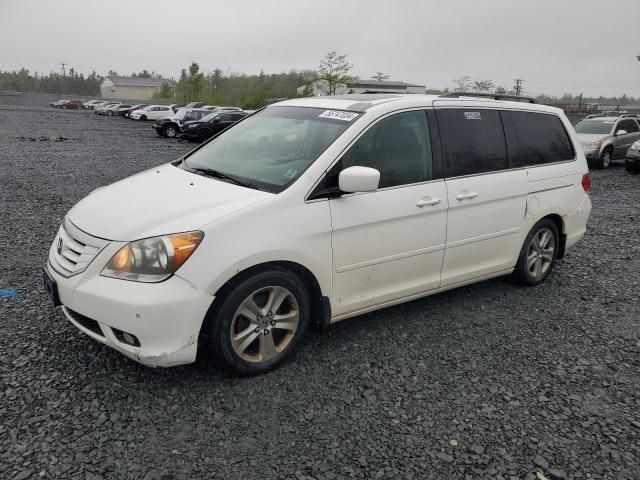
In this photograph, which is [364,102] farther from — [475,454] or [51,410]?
[51,410]

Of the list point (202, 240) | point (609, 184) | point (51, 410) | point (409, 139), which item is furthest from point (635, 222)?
point (51, 410)

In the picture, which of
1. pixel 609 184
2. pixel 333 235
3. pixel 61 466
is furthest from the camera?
pixel 609 184

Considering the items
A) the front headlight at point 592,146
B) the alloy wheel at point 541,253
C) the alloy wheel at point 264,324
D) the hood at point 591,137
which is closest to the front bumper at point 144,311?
the alloy wheel at point 264,324

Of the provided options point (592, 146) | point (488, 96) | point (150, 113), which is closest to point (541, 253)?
point (488, 96)

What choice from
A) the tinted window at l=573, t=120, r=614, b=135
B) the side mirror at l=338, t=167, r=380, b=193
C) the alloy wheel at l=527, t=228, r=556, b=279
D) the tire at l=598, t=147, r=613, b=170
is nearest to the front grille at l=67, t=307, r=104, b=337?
the side mirror at l=338, t=167, r=380, b=193

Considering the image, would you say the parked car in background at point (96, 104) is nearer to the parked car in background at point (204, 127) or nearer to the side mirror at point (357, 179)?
the parked car in background at point (204, 127)

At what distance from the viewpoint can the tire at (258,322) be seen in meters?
3.11

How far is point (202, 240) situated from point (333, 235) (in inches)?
35.2

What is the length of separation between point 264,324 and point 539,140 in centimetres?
326

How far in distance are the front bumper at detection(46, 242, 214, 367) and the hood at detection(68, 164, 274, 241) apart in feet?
0.62

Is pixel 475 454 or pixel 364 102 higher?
pixel 364 102

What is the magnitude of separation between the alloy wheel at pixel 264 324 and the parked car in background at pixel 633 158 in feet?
46.6

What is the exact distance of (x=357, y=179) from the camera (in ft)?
11.0

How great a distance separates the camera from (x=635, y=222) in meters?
8.53
